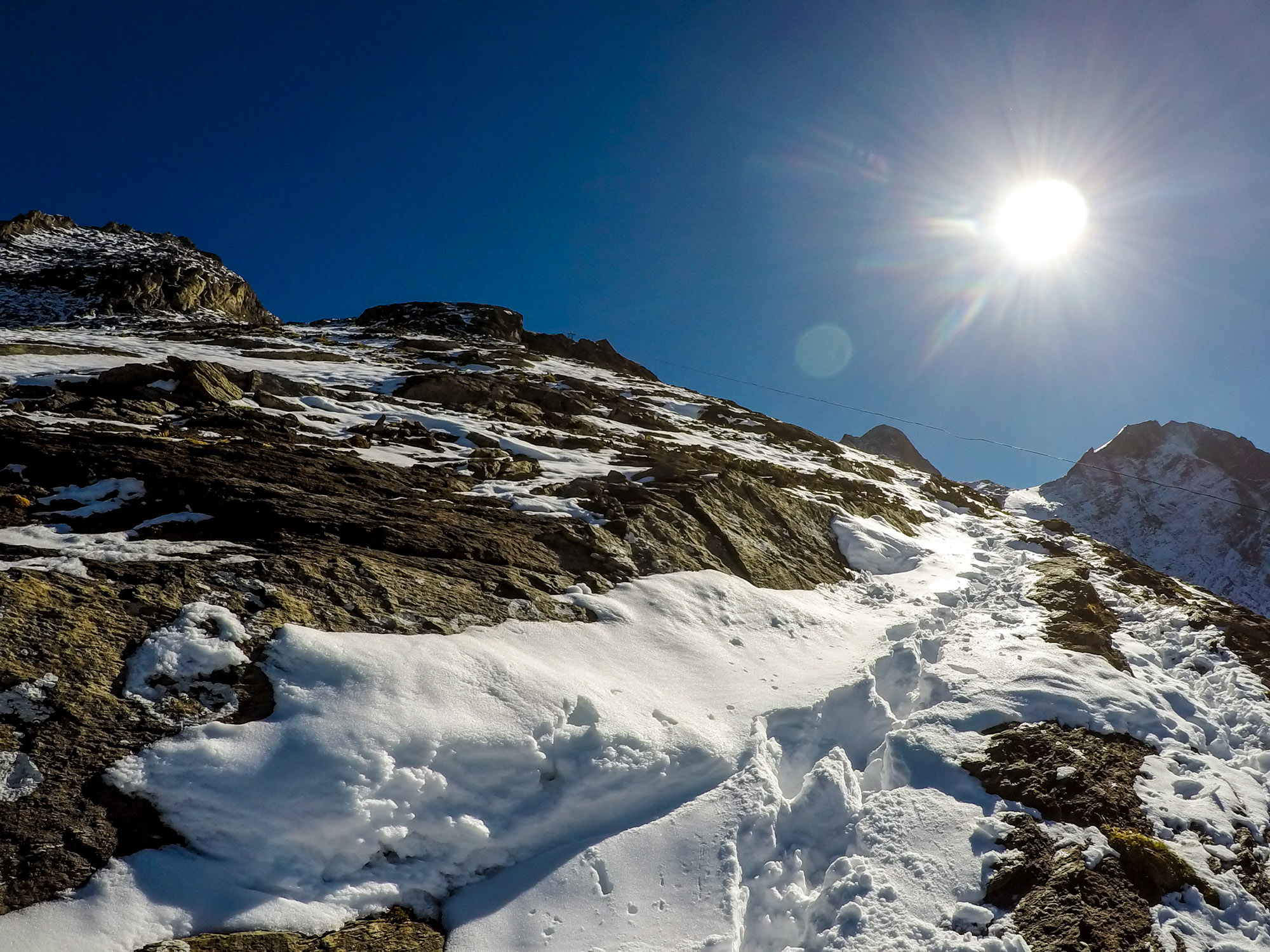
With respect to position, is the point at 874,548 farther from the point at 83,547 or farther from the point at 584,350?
the point at 584,350

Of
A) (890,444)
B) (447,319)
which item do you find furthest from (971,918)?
(890,444)

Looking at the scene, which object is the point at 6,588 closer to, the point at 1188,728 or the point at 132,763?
the point at 132,763

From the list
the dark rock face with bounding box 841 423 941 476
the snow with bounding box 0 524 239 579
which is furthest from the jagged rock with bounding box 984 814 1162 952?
the dark rock face with bounding box 841 423 941 476

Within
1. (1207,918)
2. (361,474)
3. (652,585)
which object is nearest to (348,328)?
(361,474)

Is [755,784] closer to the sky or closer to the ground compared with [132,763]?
closer to the sky

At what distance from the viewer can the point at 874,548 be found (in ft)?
48.1

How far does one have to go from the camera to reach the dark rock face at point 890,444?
13665cm

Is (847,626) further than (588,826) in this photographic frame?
Yes

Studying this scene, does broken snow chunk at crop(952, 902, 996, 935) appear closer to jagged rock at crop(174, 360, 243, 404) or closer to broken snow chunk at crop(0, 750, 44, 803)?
broken snow chunk at crop(0, 750, 44, 803)

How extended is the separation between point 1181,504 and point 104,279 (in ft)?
689

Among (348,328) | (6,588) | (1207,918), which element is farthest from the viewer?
(348,328)

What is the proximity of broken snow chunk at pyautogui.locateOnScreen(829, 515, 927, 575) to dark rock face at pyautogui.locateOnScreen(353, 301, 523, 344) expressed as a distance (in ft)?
147

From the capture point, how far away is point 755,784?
5754mm

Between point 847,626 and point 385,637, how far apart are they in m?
7.69
